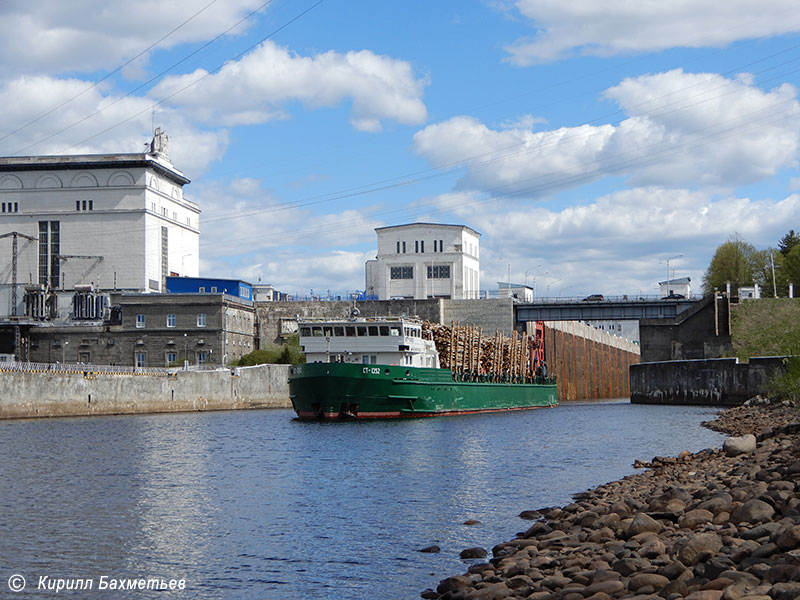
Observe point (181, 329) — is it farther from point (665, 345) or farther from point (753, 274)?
point (753, 274)

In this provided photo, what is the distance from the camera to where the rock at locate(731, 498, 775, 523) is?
12.5m

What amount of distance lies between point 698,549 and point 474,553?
496 cm

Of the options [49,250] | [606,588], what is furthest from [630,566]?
[49,250]

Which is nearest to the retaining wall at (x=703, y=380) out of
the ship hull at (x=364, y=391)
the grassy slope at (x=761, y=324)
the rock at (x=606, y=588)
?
the grassy slope at (x=761, y=324)

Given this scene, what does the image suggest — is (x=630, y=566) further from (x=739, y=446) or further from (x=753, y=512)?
(x=739, y=446)

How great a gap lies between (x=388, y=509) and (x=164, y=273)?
Result: 3211 inches

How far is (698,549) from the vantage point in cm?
1094

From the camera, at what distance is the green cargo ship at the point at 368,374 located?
156 feet

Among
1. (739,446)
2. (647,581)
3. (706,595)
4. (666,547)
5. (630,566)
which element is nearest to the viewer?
(706,595)

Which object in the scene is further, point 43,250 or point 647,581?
point 43,250

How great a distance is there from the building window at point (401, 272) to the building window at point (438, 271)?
7.45 ft

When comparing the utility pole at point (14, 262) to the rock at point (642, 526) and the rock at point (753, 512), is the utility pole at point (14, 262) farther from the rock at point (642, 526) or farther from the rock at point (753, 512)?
the rock at point (753, 512)

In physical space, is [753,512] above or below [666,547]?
above

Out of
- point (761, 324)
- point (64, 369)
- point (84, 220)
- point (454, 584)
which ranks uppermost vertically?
point (84, 220)
